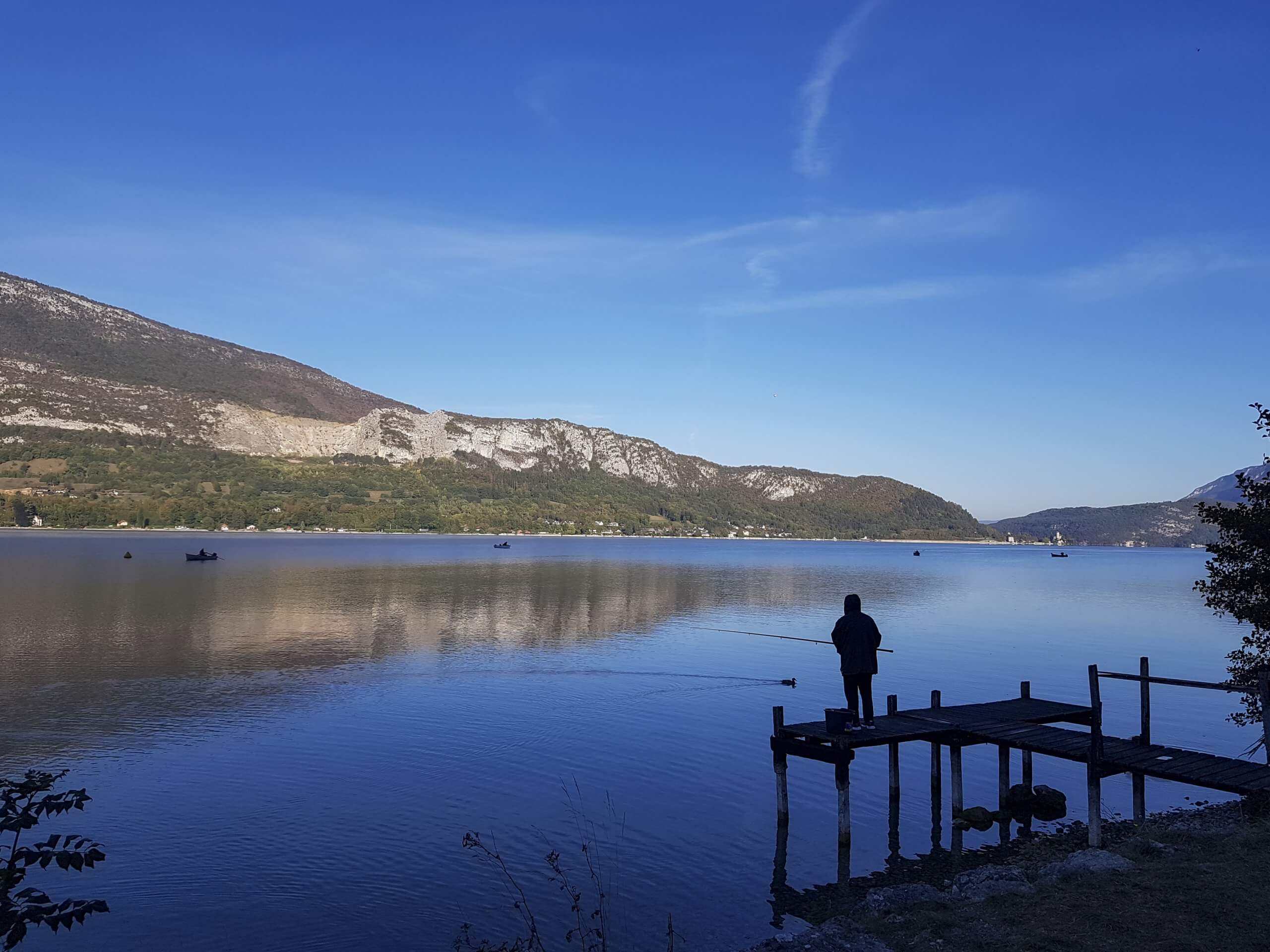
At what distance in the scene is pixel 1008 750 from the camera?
66.6ft

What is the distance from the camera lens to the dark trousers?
18438mm

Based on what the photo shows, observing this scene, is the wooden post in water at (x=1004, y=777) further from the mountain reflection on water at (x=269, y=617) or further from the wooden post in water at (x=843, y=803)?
the mountain reflection on water at (x=269, y=617)

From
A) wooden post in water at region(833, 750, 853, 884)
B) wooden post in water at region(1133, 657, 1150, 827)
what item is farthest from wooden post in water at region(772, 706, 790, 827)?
wooden post in water at region(1133, 657, 1150, 827)

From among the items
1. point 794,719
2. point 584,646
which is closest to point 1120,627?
point 584,646

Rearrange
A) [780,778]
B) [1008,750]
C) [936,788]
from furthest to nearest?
1. [936,788]
2. [1008,750]
3. [780,778]

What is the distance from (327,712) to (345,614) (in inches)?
1124

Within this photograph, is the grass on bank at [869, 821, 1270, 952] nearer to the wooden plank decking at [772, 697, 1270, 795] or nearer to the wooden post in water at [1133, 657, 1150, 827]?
the wooden plank decking at [772, 697, 1270, 795]

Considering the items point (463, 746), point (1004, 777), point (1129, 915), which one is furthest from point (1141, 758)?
point (463, 746)

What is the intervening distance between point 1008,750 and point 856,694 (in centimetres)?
446

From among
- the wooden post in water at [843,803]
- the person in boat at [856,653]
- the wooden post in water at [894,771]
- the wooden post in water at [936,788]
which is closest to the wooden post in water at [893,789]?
the wooden post in water at [894,771]

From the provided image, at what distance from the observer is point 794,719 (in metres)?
28.1

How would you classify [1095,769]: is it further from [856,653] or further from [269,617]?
[269,617]

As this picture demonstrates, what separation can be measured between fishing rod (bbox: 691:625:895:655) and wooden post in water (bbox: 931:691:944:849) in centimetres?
2135

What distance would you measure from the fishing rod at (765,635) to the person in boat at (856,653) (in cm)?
2481
